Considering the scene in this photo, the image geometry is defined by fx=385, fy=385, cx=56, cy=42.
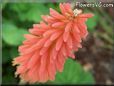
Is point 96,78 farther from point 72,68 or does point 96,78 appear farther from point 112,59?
point 72,68

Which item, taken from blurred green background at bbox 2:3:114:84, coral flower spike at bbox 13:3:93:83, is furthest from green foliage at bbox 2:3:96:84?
coral flower spike at bbox 13:3:93:83

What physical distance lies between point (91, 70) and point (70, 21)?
5.63ft

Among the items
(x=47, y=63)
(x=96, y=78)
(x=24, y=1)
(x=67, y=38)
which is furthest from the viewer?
(x=96, y=78)

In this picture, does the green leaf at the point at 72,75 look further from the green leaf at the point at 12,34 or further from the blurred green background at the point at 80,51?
the green leaf at the point at 12,34

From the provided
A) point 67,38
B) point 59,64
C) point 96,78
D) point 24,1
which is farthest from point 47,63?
point 96,78

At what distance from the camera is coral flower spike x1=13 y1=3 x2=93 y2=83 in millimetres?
1197

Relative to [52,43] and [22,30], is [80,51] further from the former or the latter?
[52,43]

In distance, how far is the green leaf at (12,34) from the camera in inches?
91.8

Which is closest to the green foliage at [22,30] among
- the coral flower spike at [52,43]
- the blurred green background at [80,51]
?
the blurred green background at [80,51]

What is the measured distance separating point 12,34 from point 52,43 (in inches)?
44.8

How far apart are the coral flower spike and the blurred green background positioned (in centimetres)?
87

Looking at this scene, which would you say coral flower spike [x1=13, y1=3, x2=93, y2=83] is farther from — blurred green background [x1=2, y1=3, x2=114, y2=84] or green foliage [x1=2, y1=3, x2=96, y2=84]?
green foliage [x1=2, y1=3, x2=96, y2=84]

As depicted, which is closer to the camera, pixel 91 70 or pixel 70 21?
pixel 70 21

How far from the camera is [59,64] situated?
50.6 inches
